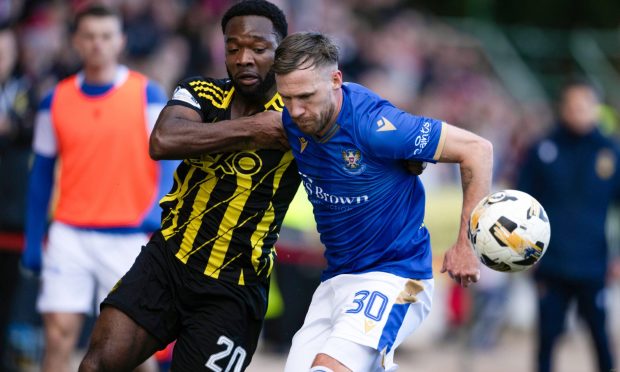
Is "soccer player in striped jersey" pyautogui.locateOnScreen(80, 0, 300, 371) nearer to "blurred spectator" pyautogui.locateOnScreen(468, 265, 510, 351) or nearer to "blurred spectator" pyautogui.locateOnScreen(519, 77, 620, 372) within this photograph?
"blurred spectator" pyautogui.locateOnScreen(519, 77, 620, 372)

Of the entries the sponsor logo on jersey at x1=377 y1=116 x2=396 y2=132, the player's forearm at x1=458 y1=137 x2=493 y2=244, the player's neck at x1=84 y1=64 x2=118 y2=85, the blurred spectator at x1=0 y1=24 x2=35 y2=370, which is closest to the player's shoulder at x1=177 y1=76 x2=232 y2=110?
the sponsor logo on jersey at x1=377 y1=116 x2=396 y2=132

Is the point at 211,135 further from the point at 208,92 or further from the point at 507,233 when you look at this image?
the point at 507,233

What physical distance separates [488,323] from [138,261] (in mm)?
7345

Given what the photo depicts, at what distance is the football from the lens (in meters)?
5.16

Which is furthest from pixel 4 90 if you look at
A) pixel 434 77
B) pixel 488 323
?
pixel 434 77

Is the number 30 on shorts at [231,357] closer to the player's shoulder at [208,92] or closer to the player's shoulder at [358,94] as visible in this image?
Result: the player's shoulder at [208,92]

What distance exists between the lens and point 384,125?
5.20 m

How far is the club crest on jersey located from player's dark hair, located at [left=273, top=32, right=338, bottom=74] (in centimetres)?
46

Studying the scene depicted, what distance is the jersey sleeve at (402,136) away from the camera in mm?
5164

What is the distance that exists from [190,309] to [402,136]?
57.1 inches

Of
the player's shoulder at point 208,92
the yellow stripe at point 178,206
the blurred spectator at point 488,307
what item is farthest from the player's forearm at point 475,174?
the blurred spectator at point 488,307

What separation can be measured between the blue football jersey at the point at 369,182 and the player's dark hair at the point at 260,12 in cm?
48

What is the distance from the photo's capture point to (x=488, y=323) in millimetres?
12234

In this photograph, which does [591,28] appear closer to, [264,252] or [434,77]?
[434,77]
